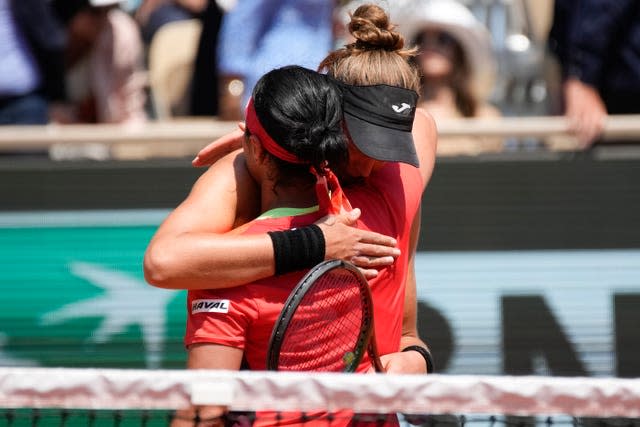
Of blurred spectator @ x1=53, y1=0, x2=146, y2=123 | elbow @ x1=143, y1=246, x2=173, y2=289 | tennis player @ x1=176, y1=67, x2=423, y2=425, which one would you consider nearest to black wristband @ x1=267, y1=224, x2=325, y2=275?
tennis player @ x1=176, y1=67, x2=423, y2=425

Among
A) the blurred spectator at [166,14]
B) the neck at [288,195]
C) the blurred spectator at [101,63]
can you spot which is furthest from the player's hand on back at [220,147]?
the blurred spectator at [166,14]

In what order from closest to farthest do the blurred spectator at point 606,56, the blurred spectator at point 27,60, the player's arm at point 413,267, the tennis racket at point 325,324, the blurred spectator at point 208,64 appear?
1. the tennis racket at point 325,324
2. the player's arm at point 413,267
3. the blurred spectator at point 606,56
4. the blurred spectator at point 27,60
5. the blurred spectator at point 208,64

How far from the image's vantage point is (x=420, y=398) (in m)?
2.44

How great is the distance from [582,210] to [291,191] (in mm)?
2425

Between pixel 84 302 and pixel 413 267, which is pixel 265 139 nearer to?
pixel 413 267

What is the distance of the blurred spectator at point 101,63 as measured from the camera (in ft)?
19.2

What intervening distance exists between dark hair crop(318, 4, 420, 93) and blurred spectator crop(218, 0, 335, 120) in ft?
8.12

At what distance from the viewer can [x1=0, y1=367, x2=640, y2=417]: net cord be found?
2395mm

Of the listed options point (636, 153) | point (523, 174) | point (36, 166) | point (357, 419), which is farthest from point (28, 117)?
point (357, 419)

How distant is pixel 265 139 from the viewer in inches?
102

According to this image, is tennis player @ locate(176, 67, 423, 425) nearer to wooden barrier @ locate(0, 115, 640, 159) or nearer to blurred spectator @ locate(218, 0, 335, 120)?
wooden barrier @ locate(0, 115, 640, 159)

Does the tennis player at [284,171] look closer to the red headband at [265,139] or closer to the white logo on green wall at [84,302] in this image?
the red headband at [265,139]

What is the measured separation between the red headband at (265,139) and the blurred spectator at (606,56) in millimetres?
2564

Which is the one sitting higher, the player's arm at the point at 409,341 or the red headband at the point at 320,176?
the red headband at the point at 320,176
